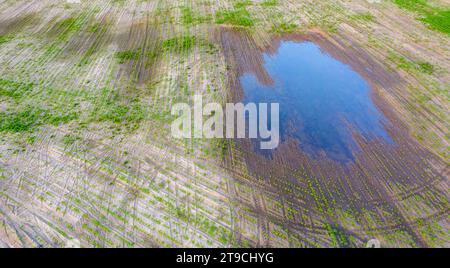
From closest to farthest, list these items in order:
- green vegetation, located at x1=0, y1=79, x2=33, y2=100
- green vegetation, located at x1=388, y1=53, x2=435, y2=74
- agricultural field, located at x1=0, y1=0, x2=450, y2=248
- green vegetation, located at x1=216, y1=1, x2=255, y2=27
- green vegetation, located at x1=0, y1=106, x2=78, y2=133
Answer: agricultural field, located at x1=0, y1=0, x2=450, y2=248 < green vegetation, located at x1=0, y1=106, x2=78, y2=133 < green vegetation, located at x1=0, y1=79, x2=33, y2=100 < green vegetation, located at x1=388, y1=53, x2=435, y2=74 < green vegetation, located at x1=216, y1=1, x2=255, y2=27

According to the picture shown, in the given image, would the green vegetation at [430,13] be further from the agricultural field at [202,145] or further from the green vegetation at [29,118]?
the green vegetation at [29,118]

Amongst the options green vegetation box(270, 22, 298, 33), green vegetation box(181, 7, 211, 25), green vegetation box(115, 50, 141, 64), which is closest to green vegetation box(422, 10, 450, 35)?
green vegetation box(270, 22, 298, 33)

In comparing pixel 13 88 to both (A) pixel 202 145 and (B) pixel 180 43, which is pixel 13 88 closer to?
(B) pixel 180 43

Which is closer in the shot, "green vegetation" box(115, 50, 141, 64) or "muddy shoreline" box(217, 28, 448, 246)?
"muddy shoreline" box(217, 28, 448, 246)

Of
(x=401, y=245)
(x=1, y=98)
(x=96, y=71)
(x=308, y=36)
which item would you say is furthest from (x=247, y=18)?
(x=401, y=245)

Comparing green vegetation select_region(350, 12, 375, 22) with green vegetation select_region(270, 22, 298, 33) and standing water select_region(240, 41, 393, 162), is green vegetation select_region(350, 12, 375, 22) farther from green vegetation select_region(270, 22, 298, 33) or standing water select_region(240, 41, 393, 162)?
standing water select_region(240, 41, 393, 162)

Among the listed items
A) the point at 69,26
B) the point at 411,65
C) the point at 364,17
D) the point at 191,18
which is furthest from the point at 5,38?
the point at 411,65
